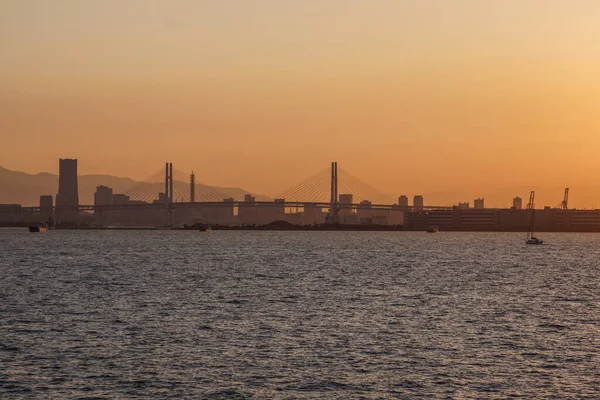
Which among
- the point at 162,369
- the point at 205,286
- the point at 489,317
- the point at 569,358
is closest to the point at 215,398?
the point at 162,369

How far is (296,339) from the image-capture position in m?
47.2

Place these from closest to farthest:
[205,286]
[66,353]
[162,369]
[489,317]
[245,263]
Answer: [162,369] → [66,353] → [489,317] → [205,286] → [245,263]

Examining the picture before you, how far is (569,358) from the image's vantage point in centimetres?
4244

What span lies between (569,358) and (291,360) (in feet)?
40.3

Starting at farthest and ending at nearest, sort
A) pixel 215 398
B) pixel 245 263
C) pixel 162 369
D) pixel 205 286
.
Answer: pixel 245 263, pixel 205 286, pixel 162 369, pixel 215 398

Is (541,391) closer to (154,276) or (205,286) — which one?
(205,286)

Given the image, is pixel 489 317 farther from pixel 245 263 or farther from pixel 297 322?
pixel 245 263

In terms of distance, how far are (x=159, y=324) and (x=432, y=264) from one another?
73066 millimetres

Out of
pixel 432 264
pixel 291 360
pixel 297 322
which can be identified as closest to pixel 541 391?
pixel 291 360

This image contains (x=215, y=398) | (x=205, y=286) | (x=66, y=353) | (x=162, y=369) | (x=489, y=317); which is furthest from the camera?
(x=205, y=286)

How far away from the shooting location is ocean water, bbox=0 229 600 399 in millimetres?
36188

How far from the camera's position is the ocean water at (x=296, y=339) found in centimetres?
3619

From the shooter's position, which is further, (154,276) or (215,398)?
(154,276)

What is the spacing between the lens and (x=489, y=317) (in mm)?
58000
